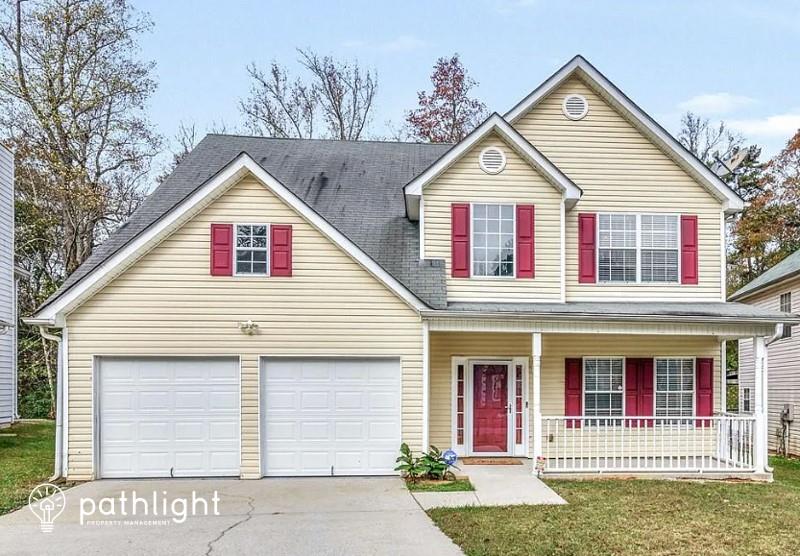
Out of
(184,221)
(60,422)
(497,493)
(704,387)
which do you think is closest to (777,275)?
(704,387)

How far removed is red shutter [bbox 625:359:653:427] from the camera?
1252 centimetres

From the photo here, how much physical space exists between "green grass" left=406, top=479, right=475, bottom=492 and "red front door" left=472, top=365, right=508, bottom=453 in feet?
7.56

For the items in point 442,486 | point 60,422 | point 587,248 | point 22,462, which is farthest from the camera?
point 587,248

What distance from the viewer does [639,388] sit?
1256 cm

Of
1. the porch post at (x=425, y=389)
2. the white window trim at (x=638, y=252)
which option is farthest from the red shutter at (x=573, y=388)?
the porch post at (x=425, y=389)

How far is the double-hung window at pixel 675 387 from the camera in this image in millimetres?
12602

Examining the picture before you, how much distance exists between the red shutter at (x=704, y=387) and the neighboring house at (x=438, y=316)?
39mm

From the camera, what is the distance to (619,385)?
41.3ft

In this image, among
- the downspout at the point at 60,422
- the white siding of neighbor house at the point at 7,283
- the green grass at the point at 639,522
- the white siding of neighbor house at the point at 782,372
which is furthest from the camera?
the white siding of neighbor house at the point at 7,283

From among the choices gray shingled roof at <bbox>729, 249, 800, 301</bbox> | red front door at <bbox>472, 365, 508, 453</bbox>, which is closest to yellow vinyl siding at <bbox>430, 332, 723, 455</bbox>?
red front door at <bbox>472, 365, 508, 453</bbox>

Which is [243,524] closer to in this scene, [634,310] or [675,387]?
[634,310]

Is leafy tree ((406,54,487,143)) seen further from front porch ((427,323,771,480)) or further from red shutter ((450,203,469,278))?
front porch ((427,323,771,480))

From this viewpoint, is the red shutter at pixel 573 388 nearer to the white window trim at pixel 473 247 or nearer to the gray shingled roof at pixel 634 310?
the gray shingled roof at pixel 634 310

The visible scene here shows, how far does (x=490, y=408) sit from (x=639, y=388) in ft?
9.46
